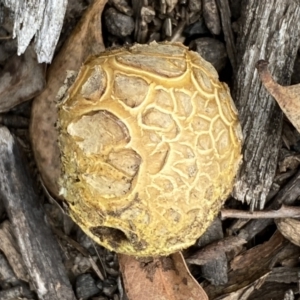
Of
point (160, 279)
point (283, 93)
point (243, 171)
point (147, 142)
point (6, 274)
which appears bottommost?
point (6, 274)

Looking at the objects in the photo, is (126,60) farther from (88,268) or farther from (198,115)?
(88,268)

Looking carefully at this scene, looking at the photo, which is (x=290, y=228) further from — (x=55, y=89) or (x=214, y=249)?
(x=55, y=89)

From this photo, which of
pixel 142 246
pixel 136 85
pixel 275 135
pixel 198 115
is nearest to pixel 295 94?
pixel 275 135

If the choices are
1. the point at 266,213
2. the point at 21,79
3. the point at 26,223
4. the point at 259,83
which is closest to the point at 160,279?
the point at 266,213

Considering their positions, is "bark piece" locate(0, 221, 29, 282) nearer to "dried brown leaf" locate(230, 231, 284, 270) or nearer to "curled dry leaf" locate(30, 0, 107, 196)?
"curled dry leaf" locate(30, 0, 107, 196)

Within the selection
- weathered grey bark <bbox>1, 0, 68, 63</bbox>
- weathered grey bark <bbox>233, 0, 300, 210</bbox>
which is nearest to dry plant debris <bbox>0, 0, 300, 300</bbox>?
weathered grey bark <bbox>233, 0, 300, 210</bbox>

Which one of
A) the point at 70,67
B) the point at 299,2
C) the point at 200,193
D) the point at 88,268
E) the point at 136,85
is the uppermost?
the point at 299,2

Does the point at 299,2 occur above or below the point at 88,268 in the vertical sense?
above
